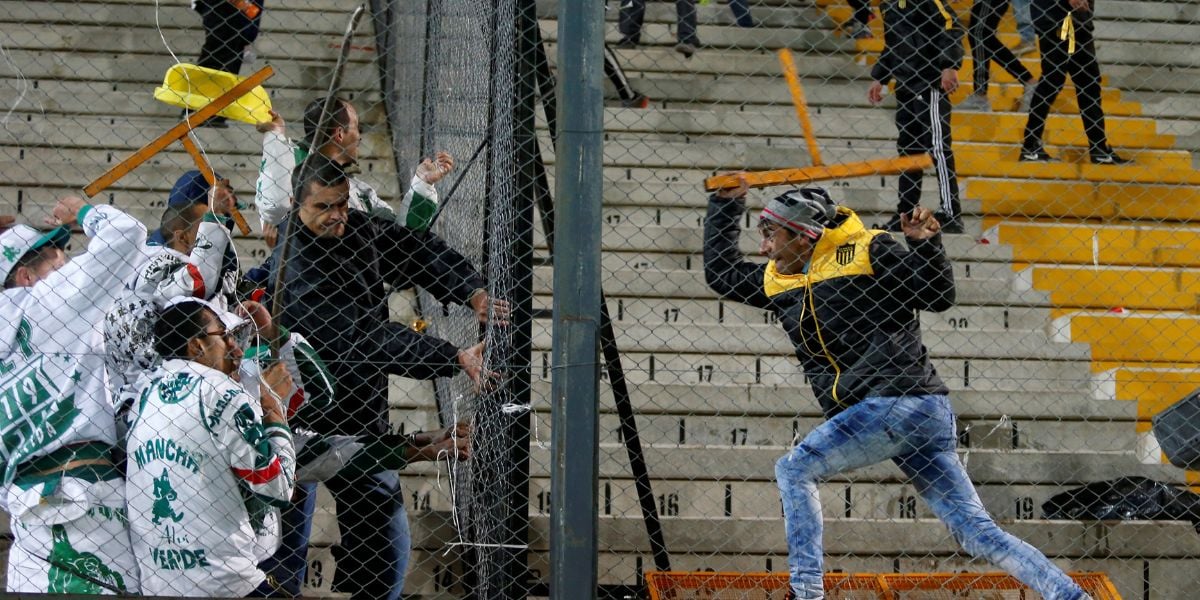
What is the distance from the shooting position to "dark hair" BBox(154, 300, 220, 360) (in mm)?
4539

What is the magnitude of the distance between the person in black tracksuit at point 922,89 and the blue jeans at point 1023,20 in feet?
7.02

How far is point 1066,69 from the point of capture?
26.0ft

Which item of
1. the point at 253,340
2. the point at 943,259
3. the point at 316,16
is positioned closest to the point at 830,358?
the point at 943,259

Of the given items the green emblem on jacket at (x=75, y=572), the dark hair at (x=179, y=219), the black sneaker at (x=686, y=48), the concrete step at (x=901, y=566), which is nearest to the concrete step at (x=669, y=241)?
the black sneaker at (x=686, y=48)

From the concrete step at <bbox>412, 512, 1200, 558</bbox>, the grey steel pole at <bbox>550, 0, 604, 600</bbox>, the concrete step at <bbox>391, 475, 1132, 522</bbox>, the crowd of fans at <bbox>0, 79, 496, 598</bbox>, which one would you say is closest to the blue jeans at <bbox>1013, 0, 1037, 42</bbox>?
the concrete step at <bbox>391, 475, 1132, 522</bbox>

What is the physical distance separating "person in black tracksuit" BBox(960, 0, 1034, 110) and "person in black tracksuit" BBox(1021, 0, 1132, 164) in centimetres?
31

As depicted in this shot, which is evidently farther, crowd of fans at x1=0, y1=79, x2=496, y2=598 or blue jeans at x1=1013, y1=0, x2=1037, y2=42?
blue jeans at x1=1013, y1=0, x2=1037, y2=42

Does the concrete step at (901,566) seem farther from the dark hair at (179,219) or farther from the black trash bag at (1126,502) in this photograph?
the dark hair at (179,219)

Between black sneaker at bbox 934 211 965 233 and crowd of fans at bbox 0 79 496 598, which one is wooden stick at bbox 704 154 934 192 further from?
black sneaker at bbox 934 211 965 233

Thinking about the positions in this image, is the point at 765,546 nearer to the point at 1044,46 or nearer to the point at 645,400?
the point at 645,400

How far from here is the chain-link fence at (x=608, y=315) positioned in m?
4.67

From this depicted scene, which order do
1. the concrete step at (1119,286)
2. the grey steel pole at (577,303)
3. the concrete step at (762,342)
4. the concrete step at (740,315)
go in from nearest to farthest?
1. the grey steel pole at (577,303)
2. the concrete step at (762,342)
3. the concrete step at (740,315)
4. the concrete step at (1119,286)

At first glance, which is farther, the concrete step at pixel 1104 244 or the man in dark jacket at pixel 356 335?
the concrete step at pixel 1104 244

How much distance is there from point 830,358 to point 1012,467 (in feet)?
5.51
